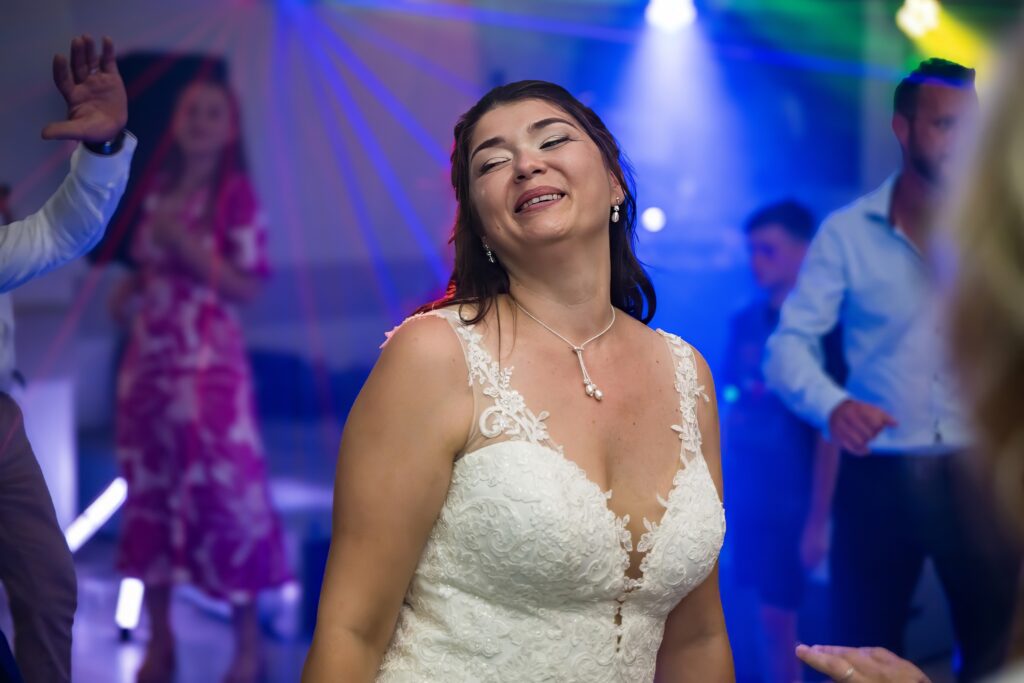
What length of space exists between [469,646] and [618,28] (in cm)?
249

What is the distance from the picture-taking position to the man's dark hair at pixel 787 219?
3680 millimetres

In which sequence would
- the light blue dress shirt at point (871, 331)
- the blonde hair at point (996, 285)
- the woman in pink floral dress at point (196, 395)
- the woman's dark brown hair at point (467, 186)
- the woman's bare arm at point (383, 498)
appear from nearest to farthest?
the blonde hair at point (996, 285) → the woman's bare arm at point (383, 498) → the woman's dark brown hair at point (467, 186) → the woman in pink floral dress at point (196, 395) → the light blue dress shirt at point (871, 331)

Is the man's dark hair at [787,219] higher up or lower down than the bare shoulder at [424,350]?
higher up

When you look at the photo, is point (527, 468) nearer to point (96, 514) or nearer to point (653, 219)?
point (96, 514)

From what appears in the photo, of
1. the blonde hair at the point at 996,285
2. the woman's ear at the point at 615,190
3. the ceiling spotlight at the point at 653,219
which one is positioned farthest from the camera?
the ceiling spotlight at the point at 653,219

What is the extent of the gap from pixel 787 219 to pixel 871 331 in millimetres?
490

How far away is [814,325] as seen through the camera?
3574 millimetres

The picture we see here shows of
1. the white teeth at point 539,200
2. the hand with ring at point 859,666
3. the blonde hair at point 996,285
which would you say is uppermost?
the white teeth at point 539,200

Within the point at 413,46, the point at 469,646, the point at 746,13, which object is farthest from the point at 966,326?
the point at 746,13

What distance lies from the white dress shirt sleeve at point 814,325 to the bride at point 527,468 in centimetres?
154

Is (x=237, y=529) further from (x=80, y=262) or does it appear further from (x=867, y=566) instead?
(x=867, y=566)

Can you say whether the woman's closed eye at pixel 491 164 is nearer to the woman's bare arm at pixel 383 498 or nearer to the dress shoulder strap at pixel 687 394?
the woman's bare arm at pixel 383 498

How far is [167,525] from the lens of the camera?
3230mm

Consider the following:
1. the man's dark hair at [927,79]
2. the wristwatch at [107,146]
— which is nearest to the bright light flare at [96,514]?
the wristwatch at [107,146]
